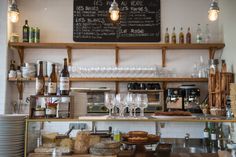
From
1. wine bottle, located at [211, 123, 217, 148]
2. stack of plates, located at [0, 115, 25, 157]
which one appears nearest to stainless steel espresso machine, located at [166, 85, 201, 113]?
wine bottle, located at [211, 123, 217, 148]

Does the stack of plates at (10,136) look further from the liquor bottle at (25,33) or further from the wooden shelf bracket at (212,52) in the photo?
the wooden shelf bracket at (212,52)

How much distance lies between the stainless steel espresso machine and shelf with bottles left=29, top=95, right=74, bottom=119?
2099mm

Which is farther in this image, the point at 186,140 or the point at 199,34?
the point at 199,34

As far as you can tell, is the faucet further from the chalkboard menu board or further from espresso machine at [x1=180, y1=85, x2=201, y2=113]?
the chalkboard menu board

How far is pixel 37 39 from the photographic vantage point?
12.9 feet

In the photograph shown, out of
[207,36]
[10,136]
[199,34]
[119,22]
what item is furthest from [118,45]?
[10,136]

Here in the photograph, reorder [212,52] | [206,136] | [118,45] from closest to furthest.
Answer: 1. [206,136]
2. [118,45]
3. [212,52]

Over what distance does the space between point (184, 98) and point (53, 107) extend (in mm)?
2332

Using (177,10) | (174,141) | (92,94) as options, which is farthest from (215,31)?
(92,94)

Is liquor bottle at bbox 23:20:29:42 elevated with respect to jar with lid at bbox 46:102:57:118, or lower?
elevated

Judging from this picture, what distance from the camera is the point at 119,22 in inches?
162

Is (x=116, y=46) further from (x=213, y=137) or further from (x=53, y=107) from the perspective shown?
(x=53, y=107)

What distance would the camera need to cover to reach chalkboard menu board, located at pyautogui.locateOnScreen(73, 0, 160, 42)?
409 centimetres

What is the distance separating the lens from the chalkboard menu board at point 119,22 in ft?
13.4
